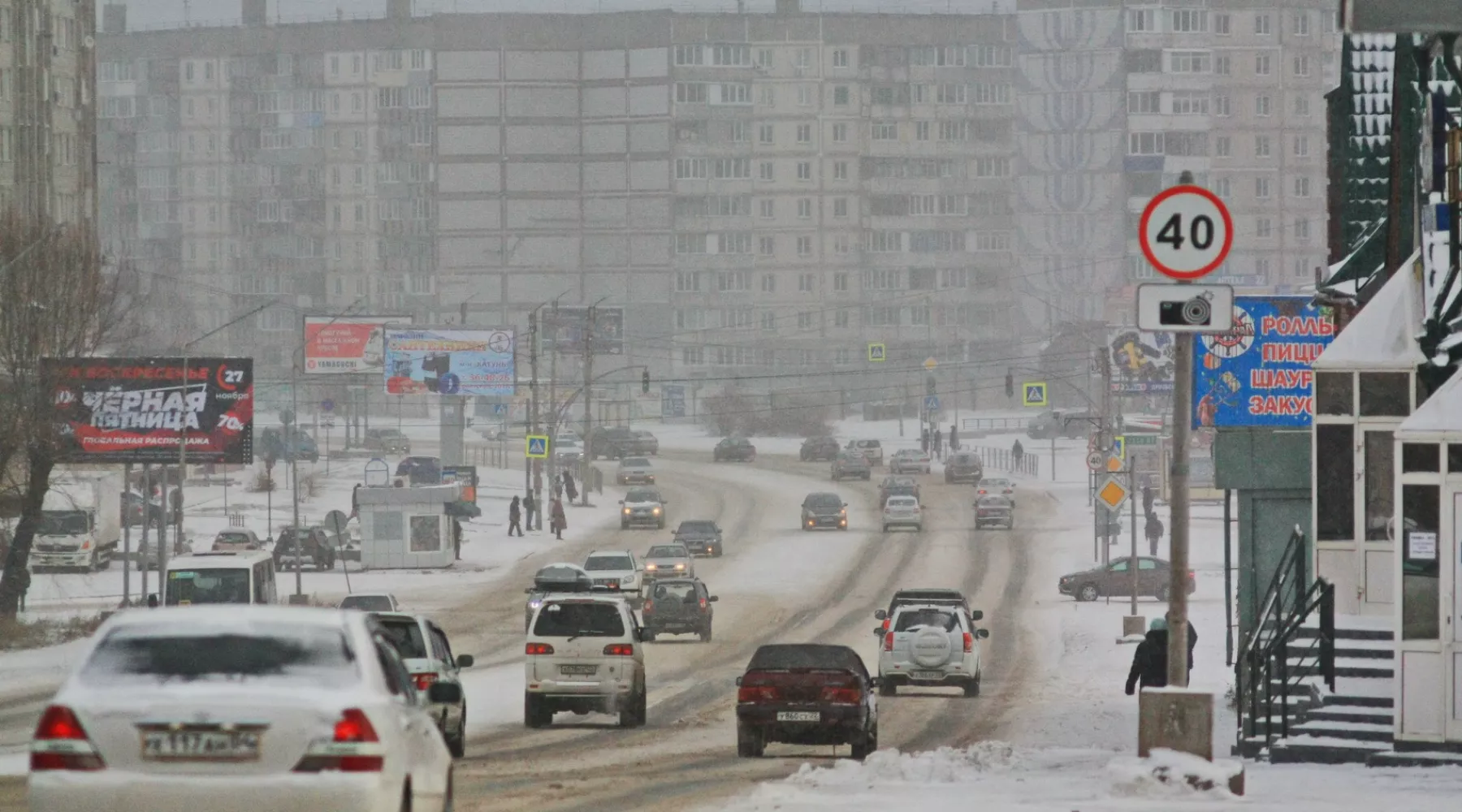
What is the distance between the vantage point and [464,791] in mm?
18172

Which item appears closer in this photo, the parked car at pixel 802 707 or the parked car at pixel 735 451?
the parked car at pixel 802 707

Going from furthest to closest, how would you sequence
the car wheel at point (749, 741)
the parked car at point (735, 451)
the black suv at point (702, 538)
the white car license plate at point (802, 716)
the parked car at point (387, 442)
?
the parked car at point (387, 442), the parked car at point (735, 451), the black suv at point (702, 538), the car wheel at point (749, 741), the white car license plate at point (802, 716)

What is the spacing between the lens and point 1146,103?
178750 millimetres

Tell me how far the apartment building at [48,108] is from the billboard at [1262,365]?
6226 centimetres

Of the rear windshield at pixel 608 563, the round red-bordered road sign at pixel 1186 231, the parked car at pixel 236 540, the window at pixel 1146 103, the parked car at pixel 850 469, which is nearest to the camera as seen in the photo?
the round red-bordered road sign at pixel 1186 231

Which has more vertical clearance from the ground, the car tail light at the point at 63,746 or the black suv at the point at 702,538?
the car tail light at the point at 63,746

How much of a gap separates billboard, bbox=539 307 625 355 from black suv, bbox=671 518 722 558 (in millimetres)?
47127

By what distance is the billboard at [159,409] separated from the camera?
5647 centimetres

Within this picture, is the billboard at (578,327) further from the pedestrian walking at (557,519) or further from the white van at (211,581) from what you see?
the white van at (211,581)

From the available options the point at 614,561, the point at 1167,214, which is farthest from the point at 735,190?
the point at 1167,214

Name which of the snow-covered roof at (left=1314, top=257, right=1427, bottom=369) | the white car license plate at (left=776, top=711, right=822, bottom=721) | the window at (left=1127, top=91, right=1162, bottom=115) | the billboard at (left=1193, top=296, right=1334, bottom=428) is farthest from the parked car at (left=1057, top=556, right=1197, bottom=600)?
the window at (left=1127, top=91, right=1162, bottom=115)

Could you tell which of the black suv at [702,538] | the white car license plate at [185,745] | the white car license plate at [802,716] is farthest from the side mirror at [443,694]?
the black suv at [702,538]

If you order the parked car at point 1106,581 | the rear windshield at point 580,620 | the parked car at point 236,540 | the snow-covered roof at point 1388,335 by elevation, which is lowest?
the parked car at point 1106,581

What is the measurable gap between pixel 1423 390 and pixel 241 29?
187496 mm
